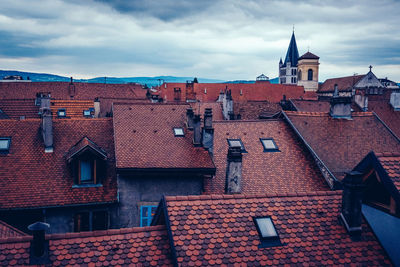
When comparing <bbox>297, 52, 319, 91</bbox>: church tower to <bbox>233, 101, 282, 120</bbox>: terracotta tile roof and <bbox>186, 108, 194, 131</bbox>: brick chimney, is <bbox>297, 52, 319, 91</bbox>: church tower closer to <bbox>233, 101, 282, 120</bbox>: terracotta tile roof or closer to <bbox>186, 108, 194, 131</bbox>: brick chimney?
<bbox>233, 101, 282, 120</bbox>: terracotta tile roof

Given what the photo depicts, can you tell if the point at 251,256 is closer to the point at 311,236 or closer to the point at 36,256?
the point at 311,236

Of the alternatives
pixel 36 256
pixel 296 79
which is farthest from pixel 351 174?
pixel 296 79

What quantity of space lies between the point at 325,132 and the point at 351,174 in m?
12.5

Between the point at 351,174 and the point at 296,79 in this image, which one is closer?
the point at 351,174

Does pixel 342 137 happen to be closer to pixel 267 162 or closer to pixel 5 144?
pixel 267 162

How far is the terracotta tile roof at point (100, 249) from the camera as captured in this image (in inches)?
309

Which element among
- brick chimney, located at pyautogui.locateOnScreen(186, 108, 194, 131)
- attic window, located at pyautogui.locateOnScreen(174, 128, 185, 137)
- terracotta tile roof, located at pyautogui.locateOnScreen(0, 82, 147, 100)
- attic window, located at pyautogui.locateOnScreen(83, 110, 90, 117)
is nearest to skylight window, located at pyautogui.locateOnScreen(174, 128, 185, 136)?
attic window, located at pyautogui.locateOnScreen(174, 128, 185, 137)

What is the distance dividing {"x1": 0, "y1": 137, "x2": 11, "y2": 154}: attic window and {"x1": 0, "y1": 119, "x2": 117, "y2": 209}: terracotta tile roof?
0.59ft

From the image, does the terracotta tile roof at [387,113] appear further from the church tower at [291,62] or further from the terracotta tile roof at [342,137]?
the church tower at [291,62]

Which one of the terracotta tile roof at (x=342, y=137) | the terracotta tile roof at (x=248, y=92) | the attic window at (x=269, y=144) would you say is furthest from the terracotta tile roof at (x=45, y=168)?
the terracotta tile roof at (x=248, y=92)

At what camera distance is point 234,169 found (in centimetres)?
1510

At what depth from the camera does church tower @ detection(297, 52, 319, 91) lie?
109250 mm

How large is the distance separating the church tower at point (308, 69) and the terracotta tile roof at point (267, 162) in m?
94.8

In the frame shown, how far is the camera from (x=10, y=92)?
48.4m
